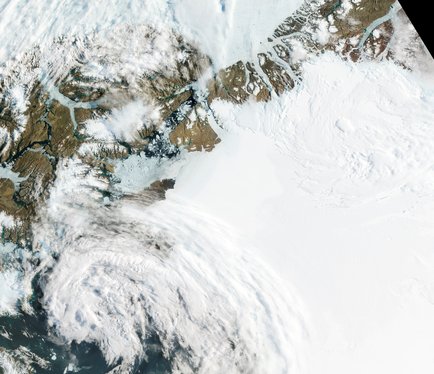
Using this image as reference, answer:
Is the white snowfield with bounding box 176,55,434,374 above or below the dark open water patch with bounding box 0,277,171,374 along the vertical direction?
above

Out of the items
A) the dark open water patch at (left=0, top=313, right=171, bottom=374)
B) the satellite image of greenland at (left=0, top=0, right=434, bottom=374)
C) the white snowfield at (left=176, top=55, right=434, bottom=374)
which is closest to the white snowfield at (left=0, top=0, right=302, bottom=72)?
the satellite image of greenland at (left=0, top=0, right=434, bottom=374)

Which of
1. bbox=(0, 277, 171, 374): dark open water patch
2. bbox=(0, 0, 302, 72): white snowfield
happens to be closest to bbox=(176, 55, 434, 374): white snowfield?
bbox=(0, 0, 302, 72): white snowfield

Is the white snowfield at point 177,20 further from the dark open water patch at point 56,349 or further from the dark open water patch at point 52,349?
the dark open water patch at point 56,349

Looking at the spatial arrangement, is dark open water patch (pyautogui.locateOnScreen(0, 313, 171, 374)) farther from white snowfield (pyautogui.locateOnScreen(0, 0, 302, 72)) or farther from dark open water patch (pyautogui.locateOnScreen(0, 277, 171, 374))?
white snowfield (pyautogui.locateOnScreen(0, 0, 302, 72))

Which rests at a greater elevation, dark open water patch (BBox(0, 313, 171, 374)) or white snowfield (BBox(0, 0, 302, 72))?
white snowfield (BBox(0, 0, 302, 72))

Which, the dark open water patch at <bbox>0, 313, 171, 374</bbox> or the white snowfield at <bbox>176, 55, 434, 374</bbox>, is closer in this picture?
the white snowfield at <bbox>176, 55, 434, 374</bbox>

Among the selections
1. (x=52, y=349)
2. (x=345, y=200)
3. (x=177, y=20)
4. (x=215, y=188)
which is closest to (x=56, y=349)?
(x=52, y=349)

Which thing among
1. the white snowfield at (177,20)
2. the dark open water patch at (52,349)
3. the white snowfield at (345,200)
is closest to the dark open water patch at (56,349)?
the dark open water patch at (52,349)

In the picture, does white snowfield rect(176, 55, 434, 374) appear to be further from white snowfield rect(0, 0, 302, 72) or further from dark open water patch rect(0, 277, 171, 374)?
dark open water patch rect(0, 277, 171, 374)

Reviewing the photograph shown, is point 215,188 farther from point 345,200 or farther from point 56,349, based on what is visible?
point 56,349

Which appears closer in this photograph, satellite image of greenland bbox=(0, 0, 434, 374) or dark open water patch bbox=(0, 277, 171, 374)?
satellite image of greenland bbox=(0, 0, 434, 374)
